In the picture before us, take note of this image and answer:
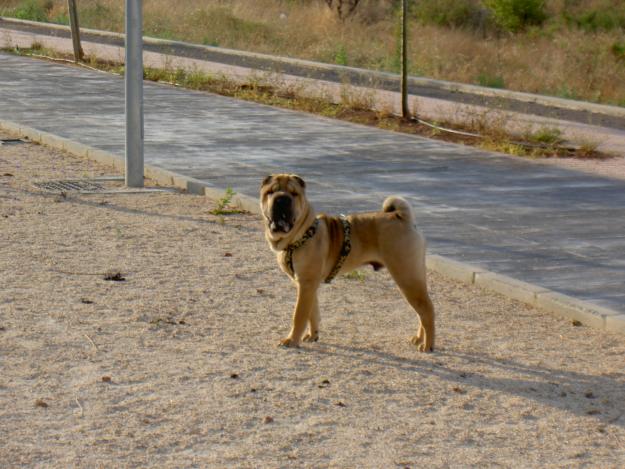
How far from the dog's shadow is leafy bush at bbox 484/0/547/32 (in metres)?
34.6

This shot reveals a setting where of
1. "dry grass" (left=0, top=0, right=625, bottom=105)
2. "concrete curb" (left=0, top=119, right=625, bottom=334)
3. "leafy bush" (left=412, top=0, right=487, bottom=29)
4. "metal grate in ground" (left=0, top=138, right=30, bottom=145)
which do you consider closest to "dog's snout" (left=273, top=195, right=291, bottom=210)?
"concrete curb" (left=0, top=119, right=625, bottom=334)

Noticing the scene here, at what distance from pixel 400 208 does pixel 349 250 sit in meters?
0.37

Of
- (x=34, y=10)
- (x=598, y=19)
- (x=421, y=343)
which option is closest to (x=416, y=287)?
(x=421, y=343)

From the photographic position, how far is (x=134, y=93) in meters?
12.7

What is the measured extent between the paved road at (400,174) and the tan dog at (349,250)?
166 centimetres

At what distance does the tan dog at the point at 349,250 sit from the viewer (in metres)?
7.17

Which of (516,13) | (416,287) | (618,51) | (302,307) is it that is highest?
(516,13)

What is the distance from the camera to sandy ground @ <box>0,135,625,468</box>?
5695mm

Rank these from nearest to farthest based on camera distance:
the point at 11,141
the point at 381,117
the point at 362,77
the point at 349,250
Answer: the point at 349,250 < the point at 11,141 < the point at 381,117 < the point at 362,77

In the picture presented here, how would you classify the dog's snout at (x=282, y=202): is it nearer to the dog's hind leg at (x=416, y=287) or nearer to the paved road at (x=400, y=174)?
the dog's hind leg at (x=416, y=287)

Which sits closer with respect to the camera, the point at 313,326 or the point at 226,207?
the point at 313,326

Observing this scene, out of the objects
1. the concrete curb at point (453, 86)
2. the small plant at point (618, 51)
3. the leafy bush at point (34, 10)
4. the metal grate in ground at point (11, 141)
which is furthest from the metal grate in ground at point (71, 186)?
the leafy bush at point (34, 10)

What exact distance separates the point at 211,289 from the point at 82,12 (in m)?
37.7

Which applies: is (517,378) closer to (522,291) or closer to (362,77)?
(522,291)
